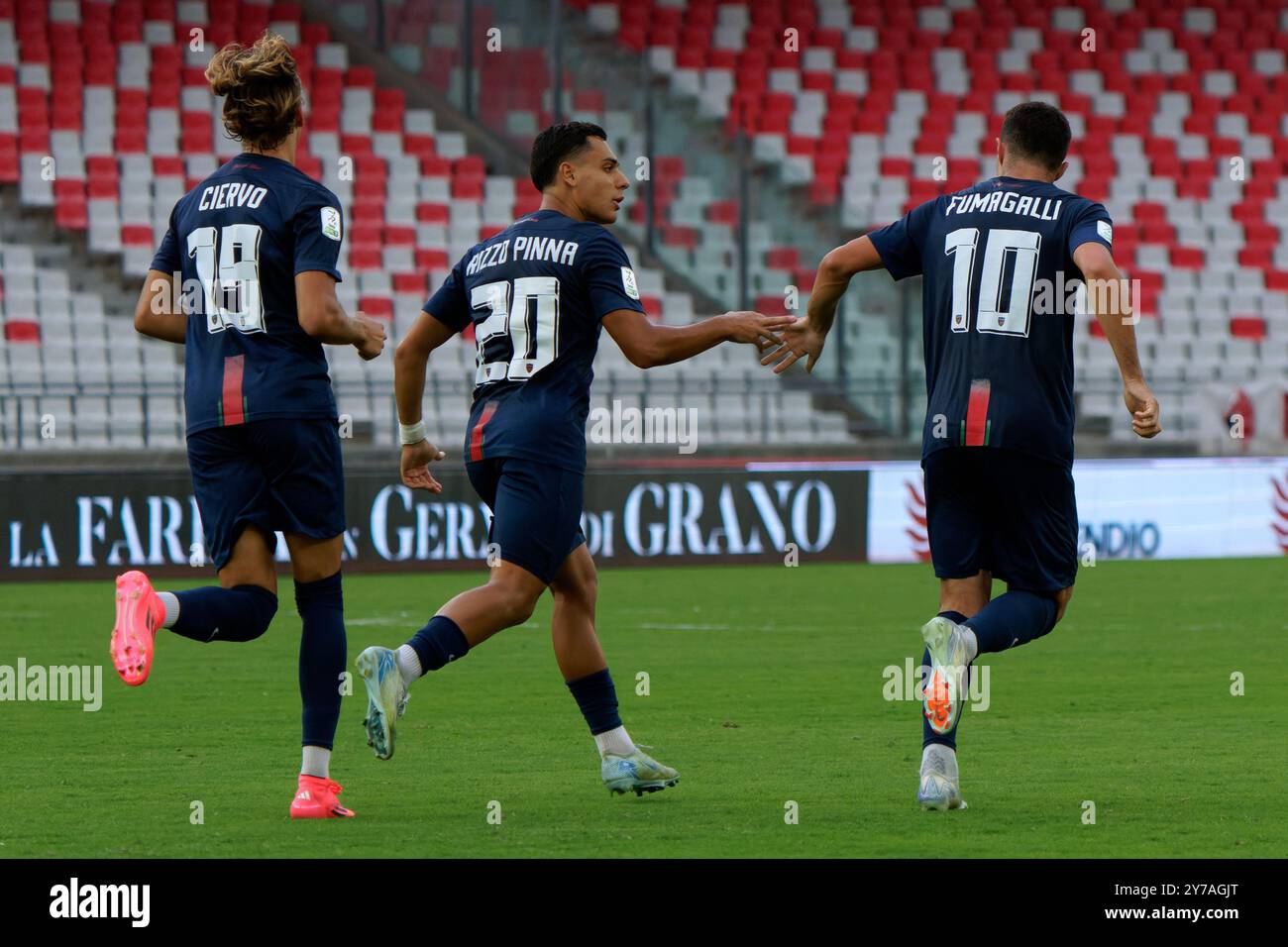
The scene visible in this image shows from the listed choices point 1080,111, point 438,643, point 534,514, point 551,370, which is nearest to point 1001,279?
point 551,370

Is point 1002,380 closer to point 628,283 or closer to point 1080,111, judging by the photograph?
point 628,283

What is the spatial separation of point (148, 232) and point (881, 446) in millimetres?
7670

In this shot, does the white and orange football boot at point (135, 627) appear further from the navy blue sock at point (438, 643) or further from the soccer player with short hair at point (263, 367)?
the navy blue sock at point (438, 643)

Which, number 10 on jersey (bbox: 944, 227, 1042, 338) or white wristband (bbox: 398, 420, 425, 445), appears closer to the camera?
number 10 on jersey (bbox: 944, 227, 1042, 338)

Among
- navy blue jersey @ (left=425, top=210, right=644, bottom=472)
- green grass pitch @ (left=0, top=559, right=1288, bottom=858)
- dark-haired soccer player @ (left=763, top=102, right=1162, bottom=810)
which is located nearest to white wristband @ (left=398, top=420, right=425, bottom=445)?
navy blue jersey @ (left=425, top=210, right=644, bottom=472)

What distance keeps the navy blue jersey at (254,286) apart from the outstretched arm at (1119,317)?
2.11 metres

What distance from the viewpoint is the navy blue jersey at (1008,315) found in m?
6.16

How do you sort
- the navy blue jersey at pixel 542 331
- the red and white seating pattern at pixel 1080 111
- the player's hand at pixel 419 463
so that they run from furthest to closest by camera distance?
the red and white seating pattern at pixel 1080 111, the player's hand at pixel 419 463, the navy blue jersey at pixel 542 331

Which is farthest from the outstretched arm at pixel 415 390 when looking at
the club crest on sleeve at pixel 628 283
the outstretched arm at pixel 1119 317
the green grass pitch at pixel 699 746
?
the outstretched arm at pixel 1119 317

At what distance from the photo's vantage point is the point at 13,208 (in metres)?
21.3

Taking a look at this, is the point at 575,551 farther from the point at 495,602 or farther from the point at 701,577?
the point at 701,577

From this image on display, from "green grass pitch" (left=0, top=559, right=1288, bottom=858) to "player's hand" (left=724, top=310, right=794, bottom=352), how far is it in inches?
54.6

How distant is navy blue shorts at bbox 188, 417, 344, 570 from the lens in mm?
6004

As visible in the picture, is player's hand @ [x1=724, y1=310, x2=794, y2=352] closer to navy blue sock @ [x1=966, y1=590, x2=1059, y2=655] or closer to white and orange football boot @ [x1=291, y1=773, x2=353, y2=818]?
navy blue sock @ [x1=966, y1=590, x2=1059, y2=655]
